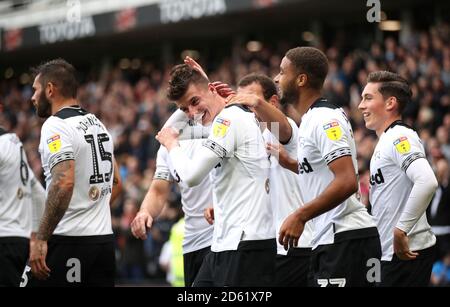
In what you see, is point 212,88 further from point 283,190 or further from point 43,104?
point 43,104

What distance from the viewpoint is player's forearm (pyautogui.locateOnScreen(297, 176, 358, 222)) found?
6.18 metres

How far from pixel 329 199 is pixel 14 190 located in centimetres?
361

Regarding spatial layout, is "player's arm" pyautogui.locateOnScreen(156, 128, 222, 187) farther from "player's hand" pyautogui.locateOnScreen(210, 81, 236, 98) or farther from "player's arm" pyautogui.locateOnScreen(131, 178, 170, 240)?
"player's arm" pyautogui.locateOnScreen(131, 178, 170, 240)

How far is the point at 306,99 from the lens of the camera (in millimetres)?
6910

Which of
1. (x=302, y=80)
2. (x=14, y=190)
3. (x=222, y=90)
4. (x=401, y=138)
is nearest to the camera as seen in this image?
(x=302, y=80)

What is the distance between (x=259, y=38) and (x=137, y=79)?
4.81 m

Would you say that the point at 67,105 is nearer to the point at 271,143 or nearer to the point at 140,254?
the point at 271,143

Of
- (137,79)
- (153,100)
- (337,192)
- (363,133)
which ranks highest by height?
(137,79)

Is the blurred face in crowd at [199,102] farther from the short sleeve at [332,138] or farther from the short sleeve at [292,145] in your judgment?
the short sleeve at [332,138]

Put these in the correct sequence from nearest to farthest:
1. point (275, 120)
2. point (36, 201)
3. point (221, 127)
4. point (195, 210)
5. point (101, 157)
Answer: point (221, 127) → point (275, 120) → point (101, 157) → point (195, 210) → point (36, 201)

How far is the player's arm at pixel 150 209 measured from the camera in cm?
750

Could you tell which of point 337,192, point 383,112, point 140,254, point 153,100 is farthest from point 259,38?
point 337,192

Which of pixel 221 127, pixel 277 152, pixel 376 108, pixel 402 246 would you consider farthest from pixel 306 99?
pixel 402 246
